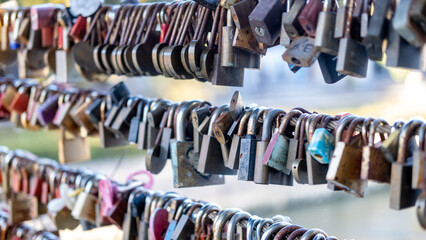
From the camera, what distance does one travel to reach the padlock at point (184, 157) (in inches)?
47.5

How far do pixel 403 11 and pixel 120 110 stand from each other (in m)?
0.86

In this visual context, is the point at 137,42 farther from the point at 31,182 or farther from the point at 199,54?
the point at 31,182

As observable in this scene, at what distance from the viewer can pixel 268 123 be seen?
3.38 ft

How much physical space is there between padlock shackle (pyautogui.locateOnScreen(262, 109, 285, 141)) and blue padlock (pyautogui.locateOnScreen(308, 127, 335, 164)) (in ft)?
0.45

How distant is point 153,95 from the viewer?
109 inches

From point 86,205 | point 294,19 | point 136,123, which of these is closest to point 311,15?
point 294,19

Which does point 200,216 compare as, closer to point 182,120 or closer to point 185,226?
point 185,226

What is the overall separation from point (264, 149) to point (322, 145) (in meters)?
0.15

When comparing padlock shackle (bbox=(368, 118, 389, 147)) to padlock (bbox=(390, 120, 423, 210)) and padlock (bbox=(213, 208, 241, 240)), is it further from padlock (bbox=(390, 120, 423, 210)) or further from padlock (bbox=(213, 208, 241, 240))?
padlock (bbox=(213, 208, 241, 240))

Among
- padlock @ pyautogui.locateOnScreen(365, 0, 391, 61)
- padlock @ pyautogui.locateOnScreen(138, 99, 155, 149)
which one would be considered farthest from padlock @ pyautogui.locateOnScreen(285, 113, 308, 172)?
padlock @ pyautogui.locateOnScreen(138, 99, 155, 149)

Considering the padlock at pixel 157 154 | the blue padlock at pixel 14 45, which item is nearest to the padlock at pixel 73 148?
the blue padlock at pixel 14 45

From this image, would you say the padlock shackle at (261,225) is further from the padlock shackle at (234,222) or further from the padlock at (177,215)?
the padlock at (177,215)

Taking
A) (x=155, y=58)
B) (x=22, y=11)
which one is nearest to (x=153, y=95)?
(x=22, y=11)

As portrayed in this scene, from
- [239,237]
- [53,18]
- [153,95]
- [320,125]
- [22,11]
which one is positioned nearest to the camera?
[320,125]
